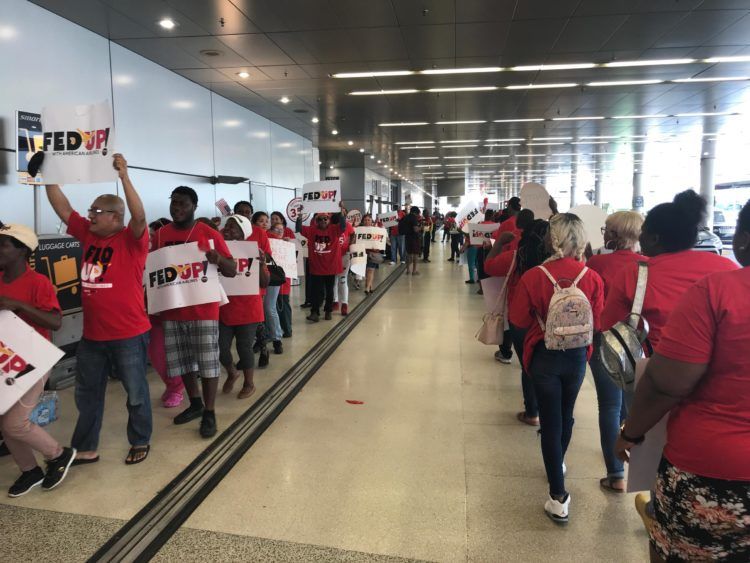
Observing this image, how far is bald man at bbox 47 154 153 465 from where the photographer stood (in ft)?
10.4

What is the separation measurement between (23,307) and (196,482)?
1471 millimetres

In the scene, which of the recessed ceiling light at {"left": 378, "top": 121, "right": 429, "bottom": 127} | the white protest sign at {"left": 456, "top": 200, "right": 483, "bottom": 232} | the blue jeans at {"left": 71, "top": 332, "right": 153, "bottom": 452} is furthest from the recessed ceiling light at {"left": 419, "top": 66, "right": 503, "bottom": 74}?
the blue jeans at {"left": 71, "top": 332, "right": 153, "bottom": 452}

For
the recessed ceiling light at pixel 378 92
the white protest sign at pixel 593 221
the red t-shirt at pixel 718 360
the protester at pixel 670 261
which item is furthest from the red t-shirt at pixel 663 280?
the recessed ceiling light at pixel 378 92

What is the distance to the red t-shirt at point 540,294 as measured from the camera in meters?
2.75

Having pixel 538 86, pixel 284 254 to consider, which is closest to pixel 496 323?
pixel 284 254

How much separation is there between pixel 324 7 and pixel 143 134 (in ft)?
12.7

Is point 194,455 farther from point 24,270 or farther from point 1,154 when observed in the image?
point 1,154

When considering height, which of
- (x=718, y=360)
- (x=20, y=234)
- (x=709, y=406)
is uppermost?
(x=20, y=234)

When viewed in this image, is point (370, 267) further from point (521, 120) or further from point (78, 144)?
point (78, 144)

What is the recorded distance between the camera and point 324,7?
627 centimetres

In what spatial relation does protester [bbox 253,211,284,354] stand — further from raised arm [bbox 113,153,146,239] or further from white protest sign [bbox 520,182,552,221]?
white protest sign [bbox 520,182,552,221]

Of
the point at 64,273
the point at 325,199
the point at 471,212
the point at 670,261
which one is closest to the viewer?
the point at 670,261

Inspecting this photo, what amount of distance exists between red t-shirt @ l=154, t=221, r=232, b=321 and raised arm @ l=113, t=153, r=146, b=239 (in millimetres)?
575

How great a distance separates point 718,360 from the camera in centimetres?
136
